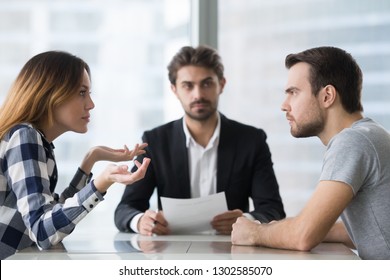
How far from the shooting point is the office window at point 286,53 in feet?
13.7

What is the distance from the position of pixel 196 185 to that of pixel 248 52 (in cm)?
122

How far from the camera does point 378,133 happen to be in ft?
7.09

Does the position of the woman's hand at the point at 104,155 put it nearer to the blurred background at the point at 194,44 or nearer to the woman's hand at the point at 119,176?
the woman's hand at the point at 119,176

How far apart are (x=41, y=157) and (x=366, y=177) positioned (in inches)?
42.6

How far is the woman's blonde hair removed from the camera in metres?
2.23

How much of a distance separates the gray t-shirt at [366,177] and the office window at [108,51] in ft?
7.17

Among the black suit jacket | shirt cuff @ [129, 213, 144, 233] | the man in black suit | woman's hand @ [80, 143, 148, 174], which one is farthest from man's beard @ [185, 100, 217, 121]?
woman's hand @ [80, 143, 148, 174]

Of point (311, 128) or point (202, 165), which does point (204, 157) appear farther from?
point (311, 128)

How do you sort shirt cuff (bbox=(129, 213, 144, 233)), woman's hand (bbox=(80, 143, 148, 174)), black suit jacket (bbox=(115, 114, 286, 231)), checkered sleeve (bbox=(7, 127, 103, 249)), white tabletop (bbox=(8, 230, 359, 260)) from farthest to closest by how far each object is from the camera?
black suit jacket (bbox=(115, 114, 286, 231)) < shirt cuff (bbox=(129, 213, 144, 233)) < woman's hand (bbox=(80, 143, 148, 174)) < checkered sleeve (bbox=(7, 127, 103, 249)) < white tabletop (bbox=(8, 230, 359, 260))

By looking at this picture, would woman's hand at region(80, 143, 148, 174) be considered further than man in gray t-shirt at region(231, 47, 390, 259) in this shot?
Yes

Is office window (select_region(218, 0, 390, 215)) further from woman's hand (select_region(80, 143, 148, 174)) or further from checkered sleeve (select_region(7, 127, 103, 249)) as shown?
checkered sleeve (select_region(7, 127, 103, 249))

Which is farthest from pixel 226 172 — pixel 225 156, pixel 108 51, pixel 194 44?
pixel 108 51

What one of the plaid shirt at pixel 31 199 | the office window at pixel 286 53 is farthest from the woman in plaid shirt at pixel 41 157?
the office window at pixel 286 53

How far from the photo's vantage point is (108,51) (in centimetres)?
415
